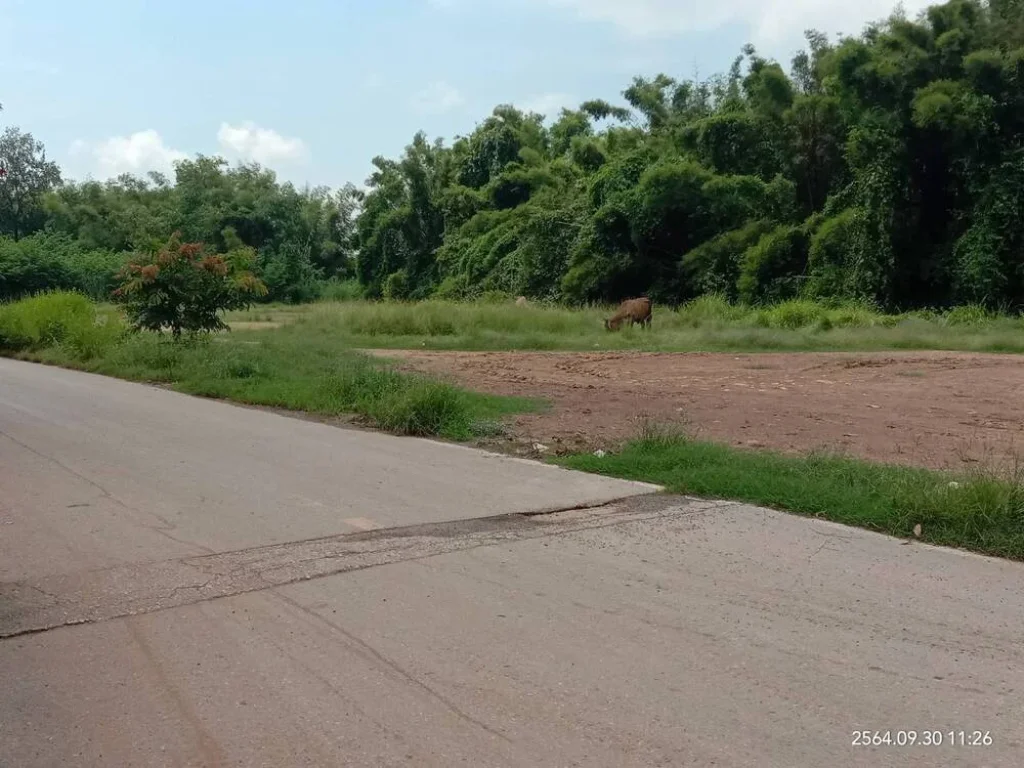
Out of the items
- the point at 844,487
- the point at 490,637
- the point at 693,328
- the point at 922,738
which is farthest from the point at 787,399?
Result: the point at 693,328

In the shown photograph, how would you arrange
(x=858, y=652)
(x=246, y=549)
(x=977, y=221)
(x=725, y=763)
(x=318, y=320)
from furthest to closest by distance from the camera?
(x=318, y=320) → (x=977, y=221) → (x=246, y=549) → (x=858, y=652) → (x=725, y=763)

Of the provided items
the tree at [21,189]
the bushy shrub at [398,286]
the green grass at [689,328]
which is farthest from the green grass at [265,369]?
the tree at [21,189]

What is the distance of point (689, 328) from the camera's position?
29844mm

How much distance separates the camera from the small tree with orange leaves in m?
20.0

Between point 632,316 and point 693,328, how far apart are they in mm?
2028

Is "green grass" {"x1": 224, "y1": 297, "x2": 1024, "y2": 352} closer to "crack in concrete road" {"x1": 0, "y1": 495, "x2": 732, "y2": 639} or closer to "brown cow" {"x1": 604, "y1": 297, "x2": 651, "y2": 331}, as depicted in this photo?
"brown cow" {"x1": 604, "y1": 297, "x2": 651, "y2": 331}

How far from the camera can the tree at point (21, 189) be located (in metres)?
73.4

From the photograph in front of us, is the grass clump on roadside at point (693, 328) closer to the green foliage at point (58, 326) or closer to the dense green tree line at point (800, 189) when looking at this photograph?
the dense green tree line at point (800, 189)

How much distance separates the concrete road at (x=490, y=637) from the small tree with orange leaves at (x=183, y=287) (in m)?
12.7

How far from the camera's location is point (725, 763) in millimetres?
3600

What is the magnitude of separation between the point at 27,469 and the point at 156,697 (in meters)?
5.97

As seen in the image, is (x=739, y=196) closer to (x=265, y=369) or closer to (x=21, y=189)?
(x=265, y=369)

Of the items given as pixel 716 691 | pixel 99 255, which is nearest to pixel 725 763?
pixel 716 691

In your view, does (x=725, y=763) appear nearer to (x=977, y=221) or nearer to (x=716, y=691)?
(x=716, y=691)
